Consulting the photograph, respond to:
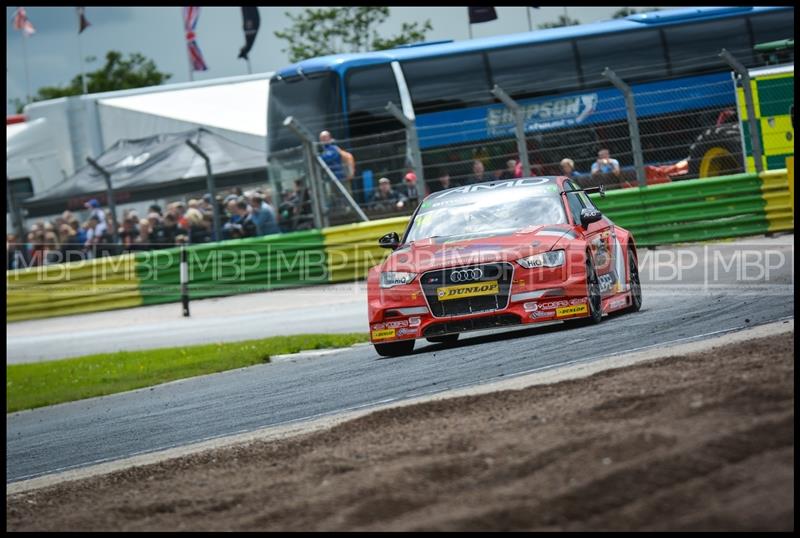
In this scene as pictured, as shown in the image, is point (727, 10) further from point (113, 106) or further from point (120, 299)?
point (113, 106)

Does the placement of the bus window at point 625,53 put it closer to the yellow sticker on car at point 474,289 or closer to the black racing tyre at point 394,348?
the black racing tyre at point 394,348

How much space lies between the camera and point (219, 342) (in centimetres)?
1684

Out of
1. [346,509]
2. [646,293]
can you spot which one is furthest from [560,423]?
[646,293]

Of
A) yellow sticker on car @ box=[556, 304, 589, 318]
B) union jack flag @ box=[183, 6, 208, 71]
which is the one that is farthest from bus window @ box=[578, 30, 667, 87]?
union jack flag @ box=[183, 6, 208, 71]

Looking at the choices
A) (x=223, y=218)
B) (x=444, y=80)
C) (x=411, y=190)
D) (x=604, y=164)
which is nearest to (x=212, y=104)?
(x=444, y=80)

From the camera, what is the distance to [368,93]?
84.3 ft

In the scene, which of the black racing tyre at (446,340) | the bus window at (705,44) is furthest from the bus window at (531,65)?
the black racing tyre at (446,340)

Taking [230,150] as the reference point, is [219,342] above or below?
below

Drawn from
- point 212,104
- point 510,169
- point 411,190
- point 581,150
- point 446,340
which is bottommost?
point 446,340

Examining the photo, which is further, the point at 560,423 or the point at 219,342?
the point at 219,342

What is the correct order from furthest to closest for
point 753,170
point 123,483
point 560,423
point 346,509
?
point 753,170 → point 123,483 → point 560,423 → point 346,509

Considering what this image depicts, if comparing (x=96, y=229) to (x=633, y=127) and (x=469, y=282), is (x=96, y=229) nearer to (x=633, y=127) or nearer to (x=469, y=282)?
(x=633, y=127)

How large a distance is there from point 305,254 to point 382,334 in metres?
10.9

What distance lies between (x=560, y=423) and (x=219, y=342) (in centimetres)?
1105
